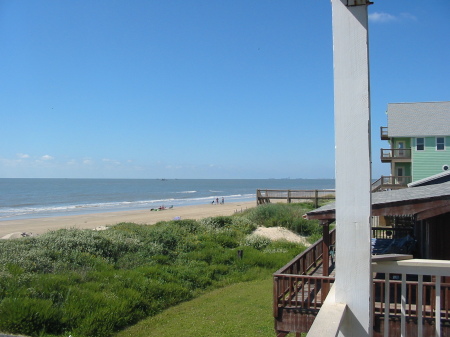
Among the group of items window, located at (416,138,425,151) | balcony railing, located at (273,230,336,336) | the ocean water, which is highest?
window, located at (416,138,425,151)

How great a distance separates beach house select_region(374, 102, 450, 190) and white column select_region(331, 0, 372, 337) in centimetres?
2934

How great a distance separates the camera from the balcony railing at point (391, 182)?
31514 mm

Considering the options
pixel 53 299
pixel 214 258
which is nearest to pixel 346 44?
pixel 53 299

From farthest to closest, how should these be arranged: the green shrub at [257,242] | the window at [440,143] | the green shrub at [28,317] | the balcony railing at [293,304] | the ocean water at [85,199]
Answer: the ocean water at [85,199] < the window at [440,143] < the green shrub at [257,242] < the green shrub at [28,317] < the balcony railing at [293,304]

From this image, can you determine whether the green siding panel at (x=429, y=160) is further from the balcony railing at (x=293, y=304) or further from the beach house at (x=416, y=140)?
the balcony railing at (x=293, y=304)

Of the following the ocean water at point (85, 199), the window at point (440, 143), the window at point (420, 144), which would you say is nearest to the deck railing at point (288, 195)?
the window at point (420, 144)

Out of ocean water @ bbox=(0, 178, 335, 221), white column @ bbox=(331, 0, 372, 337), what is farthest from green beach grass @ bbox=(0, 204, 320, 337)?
ocean water @ bbox=(0, 178, 335, 221)

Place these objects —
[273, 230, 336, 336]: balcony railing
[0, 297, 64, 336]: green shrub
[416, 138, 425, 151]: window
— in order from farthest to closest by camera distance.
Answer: [416, 138, 425, 151]: window < [0, 297, 64, 336]: green shrub < [273, 230, 336, 336]: balcony railing

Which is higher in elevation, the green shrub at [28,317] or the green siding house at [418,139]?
the green siding house at [418,139]

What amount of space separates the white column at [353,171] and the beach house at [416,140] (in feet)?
96.3

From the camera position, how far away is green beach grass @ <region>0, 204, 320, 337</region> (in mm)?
9273

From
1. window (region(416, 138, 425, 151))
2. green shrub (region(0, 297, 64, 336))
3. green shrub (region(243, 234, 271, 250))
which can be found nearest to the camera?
green shrub (region(0, 297, 64, 336))

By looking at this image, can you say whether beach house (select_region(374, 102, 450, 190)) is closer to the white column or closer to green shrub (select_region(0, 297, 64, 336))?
green shrub (select_region(0, 297, 64, 336))

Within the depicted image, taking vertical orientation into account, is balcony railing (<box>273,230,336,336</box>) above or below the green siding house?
below
